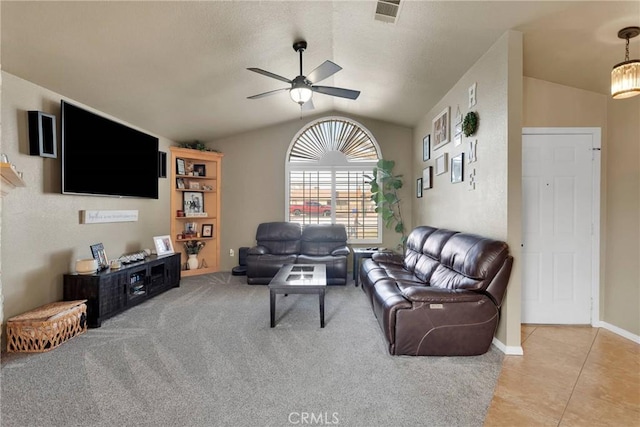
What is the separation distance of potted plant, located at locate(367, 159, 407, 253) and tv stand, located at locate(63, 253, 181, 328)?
12.1ft

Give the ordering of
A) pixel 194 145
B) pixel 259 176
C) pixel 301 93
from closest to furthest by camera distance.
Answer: pixel 301 93 → pixel 194 145 → pixel 259 176

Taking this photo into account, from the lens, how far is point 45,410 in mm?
1787

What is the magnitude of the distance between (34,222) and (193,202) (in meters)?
2.73

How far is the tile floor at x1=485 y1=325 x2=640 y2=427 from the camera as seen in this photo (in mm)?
1761

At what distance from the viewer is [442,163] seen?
4023 mm

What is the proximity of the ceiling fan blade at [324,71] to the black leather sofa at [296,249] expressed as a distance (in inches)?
110

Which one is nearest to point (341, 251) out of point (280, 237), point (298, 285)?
point (280, 237)

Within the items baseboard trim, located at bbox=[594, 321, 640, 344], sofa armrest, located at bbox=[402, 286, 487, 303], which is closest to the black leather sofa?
sofa armrest, located at bbox=[402, 286, 487, 303]

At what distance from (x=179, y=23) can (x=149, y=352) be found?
285cm

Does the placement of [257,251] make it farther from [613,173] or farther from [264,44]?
[613,173]

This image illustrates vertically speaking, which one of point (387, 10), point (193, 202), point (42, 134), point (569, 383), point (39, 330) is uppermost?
point (387, 10)

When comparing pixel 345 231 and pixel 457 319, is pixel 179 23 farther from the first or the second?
pixel 345 231

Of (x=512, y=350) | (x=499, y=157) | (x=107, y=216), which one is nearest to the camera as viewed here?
(x=512, y=350)

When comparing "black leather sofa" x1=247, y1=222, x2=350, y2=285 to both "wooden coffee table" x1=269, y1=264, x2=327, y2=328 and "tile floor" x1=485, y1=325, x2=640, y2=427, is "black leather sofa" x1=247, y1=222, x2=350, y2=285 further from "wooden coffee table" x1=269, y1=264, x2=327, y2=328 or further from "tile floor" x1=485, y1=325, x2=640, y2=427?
"tile floor" x1=485, y1=325, x2=640, y2=427
